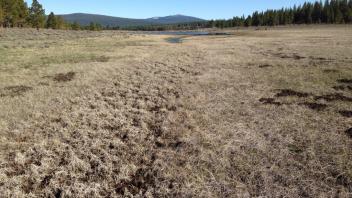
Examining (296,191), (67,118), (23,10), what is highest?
(23,10)

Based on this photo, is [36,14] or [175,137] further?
[36,14]

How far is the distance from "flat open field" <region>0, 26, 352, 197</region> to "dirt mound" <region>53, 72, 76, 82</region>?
0.22 feet

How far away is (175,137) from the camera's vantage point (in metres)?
9.18

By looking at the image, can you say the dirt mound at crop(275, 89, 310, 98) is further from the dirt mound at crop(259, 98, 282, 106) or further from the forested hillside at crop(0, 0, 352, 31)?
the forested hillside at crop(0, 0, 352, 31)

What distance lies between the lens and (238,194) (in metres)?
6.07

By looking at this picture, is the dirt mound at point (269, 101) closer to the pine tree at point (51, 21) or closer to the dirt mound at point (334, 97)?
the dirt mound at point (334, 97)

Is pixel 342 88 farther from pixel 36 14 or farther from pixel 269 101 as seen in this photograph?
pixel 36 14

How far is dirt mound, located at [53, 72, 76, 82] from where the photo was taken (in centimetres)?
1698

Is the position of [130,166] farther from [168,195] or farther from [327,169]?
[327,169]

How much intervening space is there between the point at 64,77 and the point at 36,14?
102733 millimetres

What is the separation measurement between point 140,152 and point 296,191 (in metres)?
4.57

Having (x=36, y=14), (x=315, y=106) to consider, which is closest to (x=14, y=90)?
(x=315, y=106)

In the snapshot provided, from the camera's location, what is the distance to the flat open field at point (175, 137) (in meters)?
6.43

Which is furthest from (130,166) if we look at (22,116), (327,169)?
(22,116)
